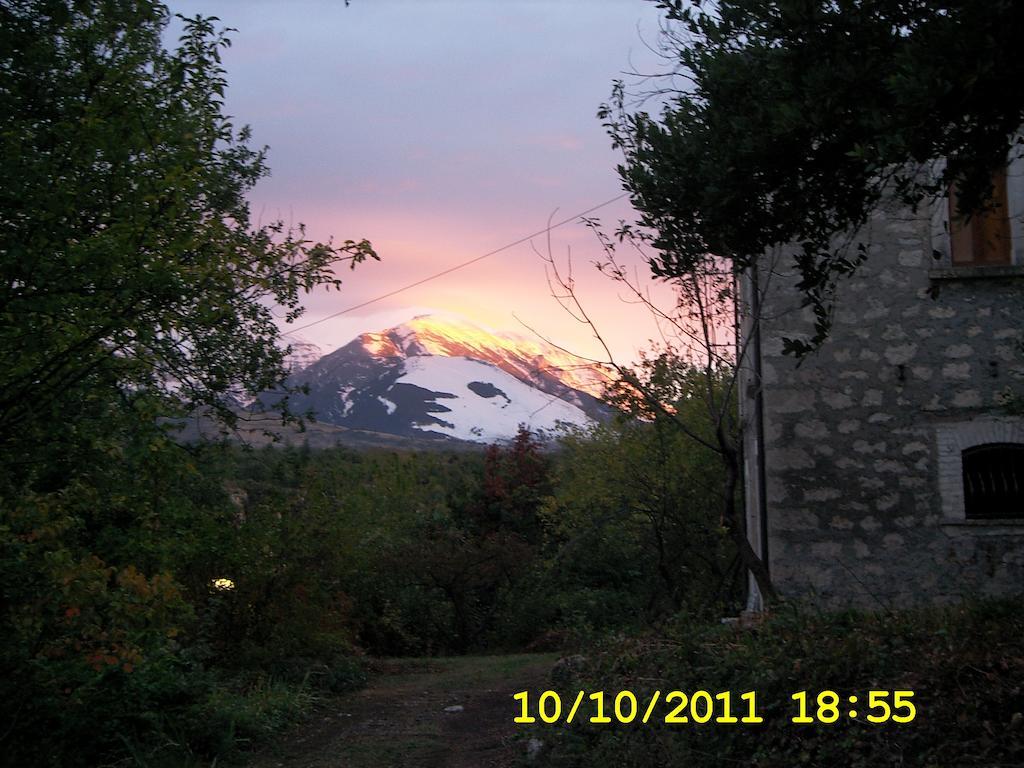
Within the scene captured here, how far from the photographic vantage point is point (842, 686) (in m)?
6.07

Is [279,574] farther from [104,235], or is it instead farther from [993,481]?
[993,481]

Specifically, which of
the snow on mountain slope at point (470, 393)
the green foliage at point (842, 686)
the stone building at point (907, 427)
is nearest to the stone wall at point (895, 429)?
the stone building at point (907, 427)

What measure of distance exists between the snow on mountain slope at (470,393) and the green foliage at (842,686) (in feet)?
114

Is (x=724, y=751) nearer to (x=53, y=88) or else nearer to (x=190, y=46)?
(x=190, y=46)

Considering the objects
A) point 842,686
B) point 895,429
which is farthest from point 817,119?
point 895,429

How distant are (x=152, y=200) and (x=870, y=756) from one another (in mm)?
5348

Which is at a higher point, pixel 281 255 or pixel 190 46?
pixel 190 46

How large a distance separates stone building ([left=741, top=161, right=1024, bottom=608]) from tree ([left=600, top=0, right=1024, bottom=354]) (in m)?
2.91

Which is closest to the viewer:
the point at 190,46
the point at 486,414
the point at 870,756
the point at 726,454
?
the point at 870,756

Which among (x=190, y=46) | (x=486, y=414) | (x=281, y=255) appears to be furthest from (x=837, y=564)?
(x=486, y=414)

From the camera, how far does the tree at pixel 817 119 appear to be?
4633 millimetres

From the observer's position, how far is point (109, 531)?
785cm

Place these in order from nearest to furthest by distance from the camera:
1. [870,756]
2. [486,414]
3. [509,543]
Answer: [870,756]
[509,543]
[486,414]

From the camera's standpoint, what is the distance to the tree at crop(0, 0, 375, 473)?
203 inches
